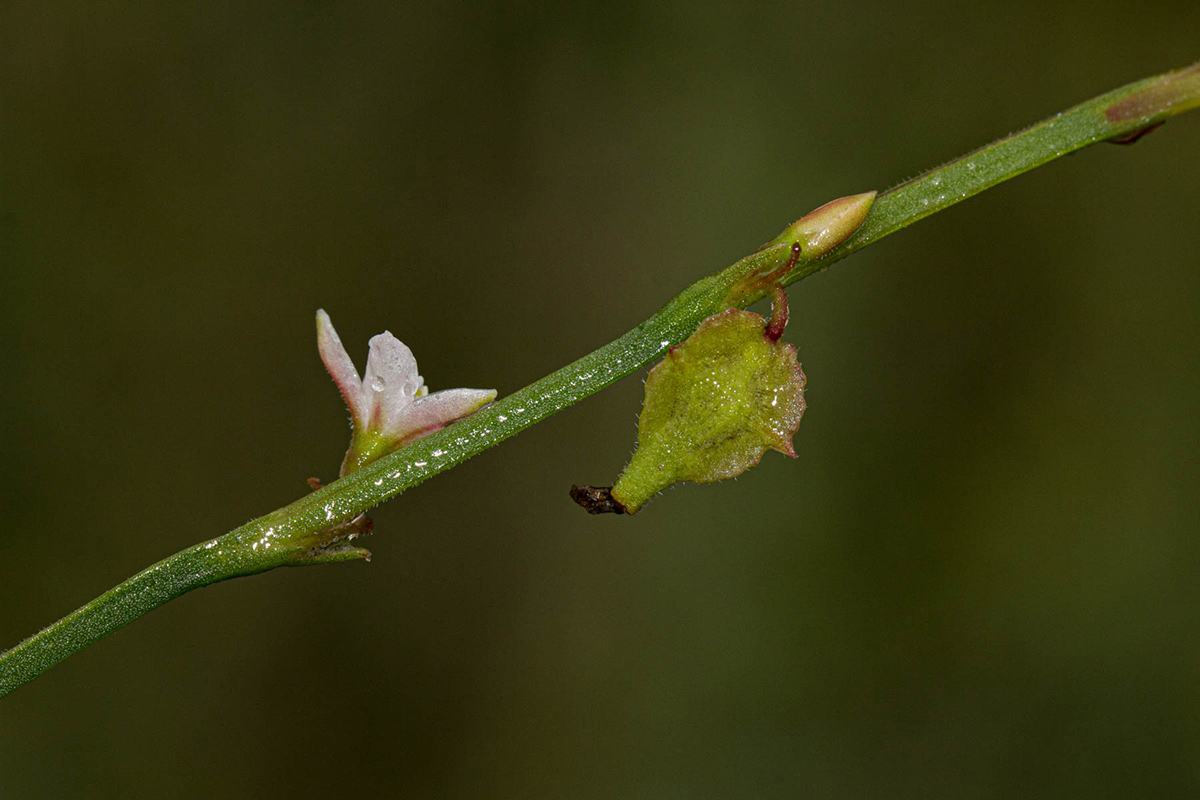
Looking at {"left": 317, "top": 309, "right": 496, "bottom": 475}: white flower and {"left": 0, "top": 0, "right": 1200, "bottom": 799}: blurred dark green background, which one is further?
{"left": 0, "top": 0, "right": 1200, "bottom": 799}: blurred dark green background

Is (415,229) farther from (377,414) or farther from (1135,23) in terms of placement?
(1135,23)

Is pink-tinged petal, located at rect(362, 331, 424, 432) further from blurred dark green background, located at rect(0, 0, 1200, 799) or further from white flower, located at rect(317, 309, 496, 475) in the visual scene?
blurred dark green background, located at rect(0, 0, 1200, 799)

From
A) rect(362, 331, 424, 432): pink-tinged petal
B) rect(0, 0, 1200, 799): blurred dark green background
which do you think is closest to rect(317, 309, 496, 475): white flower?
rect(362, 331, 424, 432): pink-tinged petal

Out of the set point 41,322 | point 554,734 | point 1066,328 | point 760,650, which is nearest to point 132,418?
point 41,322

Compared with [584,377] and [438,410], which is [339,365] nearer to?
[438,410]

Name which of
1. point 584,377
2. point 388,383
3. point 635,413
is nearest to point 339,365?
point 388,383

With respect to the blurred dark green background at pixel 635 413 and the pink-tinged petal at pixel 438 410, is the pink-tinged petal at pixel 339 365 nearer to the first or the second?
the pink-tinged petal at pixel 438 410
